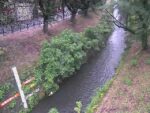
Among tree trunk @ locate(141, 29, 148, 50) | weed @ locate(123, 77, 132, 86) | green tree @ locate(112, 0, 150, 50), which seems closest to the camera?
weed @ locate(123, 77, 132, 86)

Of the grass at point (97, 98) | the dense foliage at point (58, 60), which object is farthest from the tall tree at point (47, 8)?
the grass at point (97, 98)

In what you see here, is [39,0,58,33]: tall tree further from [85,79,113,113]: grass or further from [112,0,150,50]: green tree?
[85,79,113,113]: grass

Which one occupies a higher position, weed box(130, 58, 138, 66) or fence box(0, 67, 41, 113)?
weed box(130, 58, 138, 66)

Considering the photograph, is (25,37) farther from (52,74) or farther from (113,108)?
(113,108)

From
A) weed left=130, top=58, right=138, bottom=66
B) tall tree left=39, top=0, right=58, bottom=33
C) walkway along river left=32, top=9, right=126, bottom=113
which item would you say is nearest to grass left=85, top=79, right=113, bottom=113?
walkway along river left=32, top=9, right=126, bottom=113

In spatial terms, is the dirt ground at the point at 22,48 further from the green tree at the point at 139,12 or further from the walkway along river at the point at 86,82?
the green tree at the point at 139,12

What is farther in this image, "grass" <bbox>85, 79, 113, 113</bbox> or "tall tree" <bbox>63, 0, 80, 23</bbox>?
"tall tree" <bbox>63, 0, 80, 23</bbox>

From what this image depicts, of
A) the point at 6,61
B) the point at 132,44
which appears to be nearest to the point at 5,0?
the point at 6,61

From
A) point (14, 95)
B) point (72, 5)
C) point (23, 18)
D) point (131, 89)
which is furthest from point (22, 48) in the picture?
point (72, 5)
